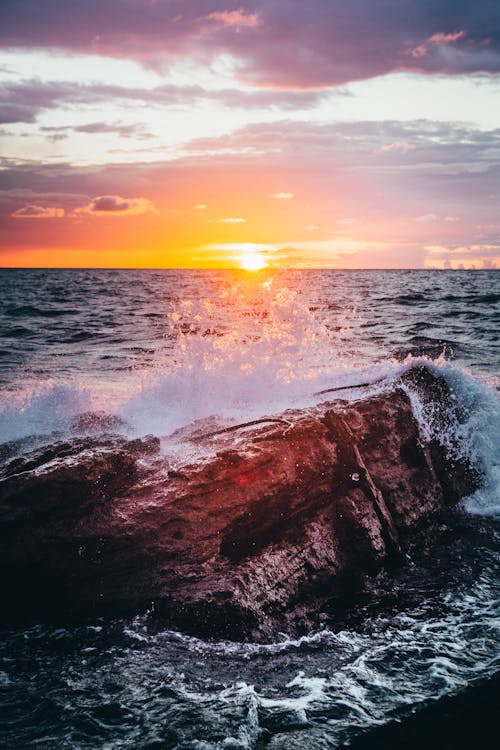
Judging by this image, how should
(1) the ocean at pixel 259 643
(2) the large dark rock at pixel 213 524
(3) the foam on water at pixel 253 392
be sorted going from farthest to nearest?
(3) the foam on water at pixel 253 392 < (2) the large dark rock at pixel 213 524 < (1) the ocean at pixel 259 643

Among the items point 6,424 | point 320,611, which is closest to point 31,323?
point 6,424

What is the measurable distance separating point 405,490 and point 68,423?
368cm

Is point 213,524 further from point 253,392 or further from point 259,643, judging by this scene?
point 253,392

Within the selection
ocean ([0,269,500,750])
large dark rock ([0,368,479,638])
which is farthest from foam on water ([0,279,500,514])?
large dark rock ([0,368,479,638])

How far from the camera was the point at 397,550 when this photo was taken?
16.5 feet

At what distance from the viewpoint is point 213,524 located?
179 inches

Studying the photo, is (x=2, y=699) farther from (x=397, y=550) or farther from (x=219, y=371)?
(x=219, y=371)

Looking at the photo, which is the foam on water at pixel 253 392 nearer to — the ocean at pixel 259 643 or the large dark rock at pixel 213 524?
the ocean at pixel 259 643

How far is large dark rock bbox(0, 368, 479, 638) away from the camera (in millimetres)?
4242

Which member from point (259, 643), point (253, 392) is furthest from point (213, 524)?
point (253, 392)

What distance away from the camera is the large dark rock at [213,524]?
4242 mm

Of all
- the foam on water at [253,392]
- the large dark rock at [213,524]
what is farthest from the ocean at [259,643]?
the large dark rock at [213,524]

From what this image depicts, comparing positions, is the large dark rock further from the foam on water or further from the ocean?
the foam on water

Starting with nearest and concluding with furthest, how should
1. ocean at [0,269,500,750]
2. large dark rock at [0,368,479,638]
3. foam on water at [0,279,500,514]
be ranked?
ocean at [0,269,500,750]
large dark rock at [0,368,479,638]
foam on water at [0,279,500,514]
